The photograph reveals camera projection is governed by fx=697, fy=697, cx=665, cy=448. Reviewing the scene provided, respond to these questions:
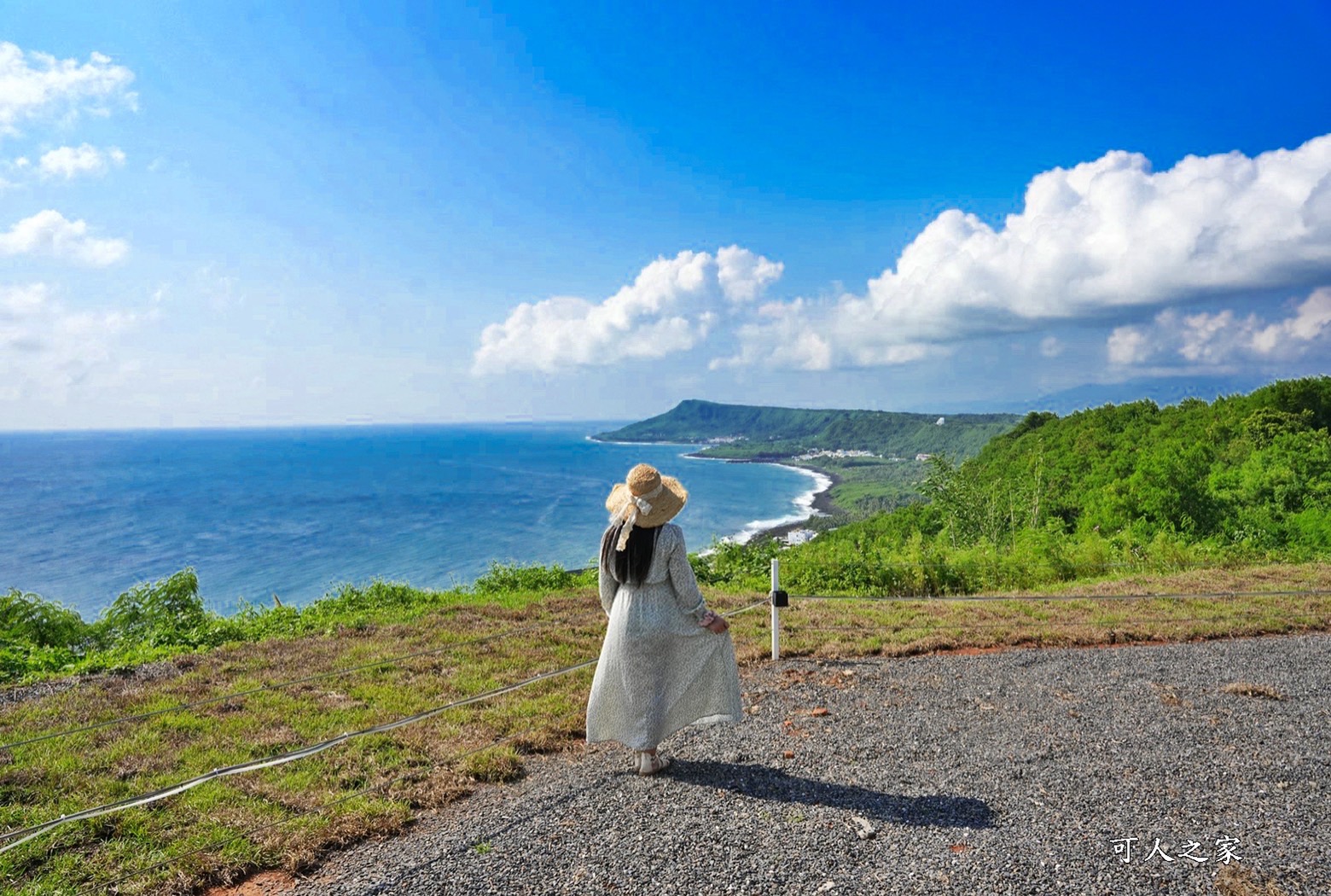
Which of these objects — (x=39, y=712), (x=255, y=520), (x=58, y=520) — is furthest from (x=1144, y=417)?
(x=58, y=520)

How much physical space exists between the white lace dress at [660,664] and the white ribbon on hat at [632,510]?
194 mm

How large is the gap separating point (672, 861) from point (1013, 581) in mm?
10388

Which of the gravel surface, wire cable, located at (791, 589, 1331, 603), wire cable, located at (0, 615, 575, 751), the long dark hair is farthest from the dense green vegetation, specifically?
the long dark hair

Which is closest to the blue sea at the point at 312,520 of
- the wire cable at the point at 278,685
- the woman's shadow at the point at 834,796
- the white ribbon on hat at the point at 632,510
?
the wire cable at the point at 278,685

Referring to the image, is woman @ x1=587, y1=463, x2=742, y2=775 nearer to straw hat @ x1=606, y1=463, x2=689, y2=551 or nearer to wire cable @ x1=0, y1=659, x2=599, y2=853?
straw hat @ x1=606, y1=463, x2=689, y2=551

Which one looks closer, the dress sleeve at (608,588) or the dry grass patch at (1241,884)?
the dry grass patch at (1241,884)

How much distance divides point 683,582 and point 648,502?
57 centimetres

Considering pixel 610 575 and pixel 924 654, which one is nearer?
pixel 610 575

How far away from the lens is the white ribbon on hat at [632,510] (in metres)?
4.37

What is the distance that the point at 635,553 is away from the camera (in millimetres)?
4453

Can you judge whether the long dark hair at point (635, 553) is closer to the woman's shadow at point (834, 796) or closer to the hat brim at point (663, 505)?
the hat brim at point (663, 505)

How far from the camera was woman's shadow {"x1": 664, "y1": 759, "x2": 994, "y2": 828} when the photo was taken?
4148 millimetres

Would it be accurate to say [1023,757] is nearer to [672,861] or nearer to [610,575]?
[672,861]

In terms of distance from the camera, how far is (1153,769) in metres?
4.76
